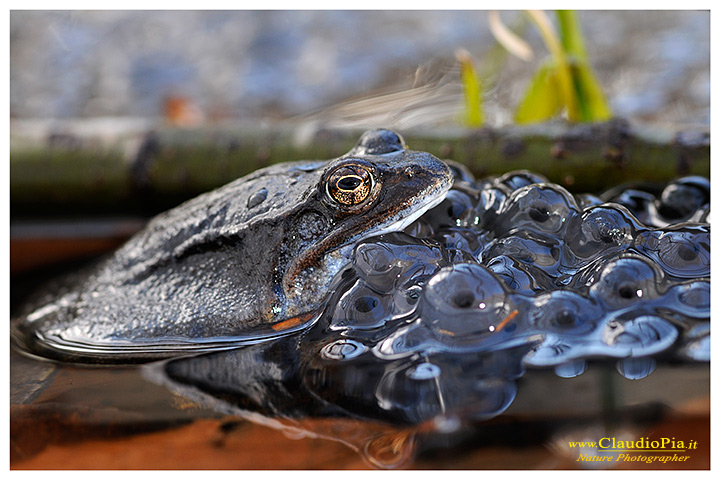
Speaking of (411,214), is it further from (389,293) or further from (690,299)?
(690,299)

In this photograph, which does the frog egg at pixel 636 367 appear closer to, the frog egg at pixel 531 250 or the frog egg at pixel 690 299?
the frog egg at pixel 690 299

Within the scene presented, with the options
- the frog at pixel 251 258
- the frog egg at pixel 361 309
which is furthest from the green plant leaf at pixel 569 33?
the frog egg at pixel 361 309

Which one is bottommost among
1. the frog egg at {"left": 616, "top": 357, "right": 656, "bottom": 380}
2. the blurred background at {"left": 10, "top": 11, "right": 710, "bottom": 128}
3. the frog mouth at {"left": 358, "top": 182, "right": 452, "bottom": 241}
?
the frog egg at {"left": 616, "top": 357, "right": 656, "bottom": 380}

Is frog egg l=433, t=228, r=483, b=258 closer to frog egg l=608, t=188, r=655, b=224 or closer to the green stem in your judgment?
frog egg l=608, t=188, r=655, b=224

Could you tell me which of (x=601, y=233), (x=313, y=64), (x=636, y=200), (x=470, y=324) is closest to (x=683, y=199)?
(x=636, y=200)

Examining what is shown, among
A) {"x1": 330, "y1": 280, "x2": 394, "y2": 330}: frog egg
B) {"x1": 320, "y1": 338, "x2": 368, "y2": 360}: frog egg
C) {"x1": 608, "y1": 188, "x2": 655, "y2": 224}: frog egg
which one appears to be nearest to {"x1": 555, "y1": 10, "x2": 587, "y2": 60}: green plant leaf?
{"x1": 608, "y1": 188, "x2": 655, "y2": 224}: frog egg

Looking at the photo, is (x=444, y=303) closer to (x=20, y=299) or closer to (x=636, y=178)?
(x=636, y=178)

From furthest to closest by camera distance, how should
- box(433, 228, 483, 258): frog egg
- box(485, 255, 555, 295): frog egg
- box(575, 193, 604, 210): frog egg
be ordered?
box(575, 193, 604, 210): frog egg → box(433, 228, 483, 258): frog egg → box(485, 255, 555, 295): frog egg

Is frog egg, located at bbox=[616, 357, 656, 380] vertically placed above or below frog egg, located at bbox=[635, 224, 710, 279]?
below

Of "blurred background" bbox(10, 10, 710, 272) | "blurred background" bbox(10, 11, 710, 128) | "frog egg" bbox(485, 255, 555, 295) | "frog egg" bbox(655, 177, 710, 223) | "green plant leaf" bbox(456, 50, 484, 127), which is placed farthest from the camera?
"blurred background" bbox(10, 11, 710, 128)
